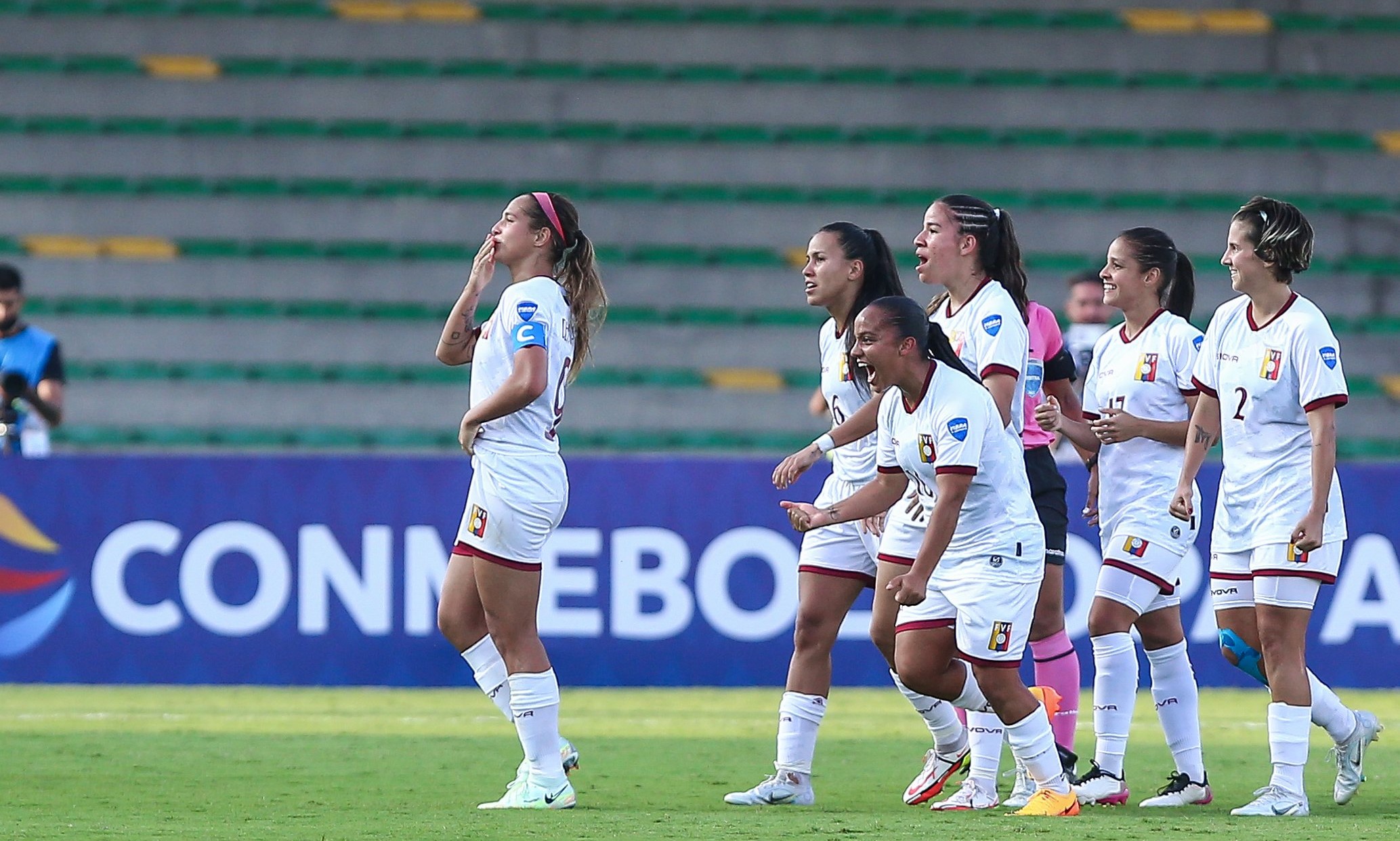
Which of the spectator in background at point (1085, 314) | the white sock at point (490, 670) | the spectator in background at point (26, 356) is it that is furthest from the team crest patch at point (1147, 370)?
the spectator in background at point (26, 356)

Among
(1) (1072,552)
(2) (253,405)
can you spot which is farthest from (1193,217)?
(2) (253,405)

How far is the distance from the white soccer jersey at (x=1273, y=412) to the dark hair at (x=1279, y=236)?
0.37 feet

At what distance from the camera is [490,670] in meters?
5.93

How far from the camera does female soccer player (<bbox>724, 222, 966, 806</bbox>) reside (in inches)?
230

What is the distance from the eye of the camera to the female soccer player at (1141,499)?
19.9 feet

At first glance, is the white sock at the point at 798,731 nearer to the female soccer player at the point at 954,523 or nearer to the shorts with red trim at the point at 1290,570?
the female soccer player at the point at 954,523

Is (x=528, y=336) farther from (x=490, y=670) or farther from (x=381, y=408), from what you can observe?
(x=381, y=408)

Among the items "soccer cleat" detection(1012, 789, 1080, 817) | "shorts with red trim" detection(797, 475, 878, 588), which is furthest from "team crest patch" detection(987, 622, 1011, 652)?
"shorts with red trim" detection(797, 475, 878, 588)

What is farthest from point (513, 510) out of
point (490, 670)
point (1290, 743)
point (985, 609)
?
point (1290, 743)

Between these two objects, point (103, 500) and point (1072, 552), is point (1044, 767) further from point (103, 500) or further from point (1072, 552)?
point (103, 500)

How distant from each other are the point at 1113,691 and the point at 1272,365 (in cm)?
125

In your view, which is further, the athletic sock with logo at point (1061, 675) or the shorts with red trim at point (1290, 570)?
the athletic sock with logo at point (1061, 675)

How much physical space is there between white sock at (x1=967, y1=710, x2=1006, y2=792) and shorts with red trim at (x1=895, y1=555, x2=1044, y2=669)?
0.45 m

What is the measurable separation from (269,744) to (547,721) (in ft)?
7.48
